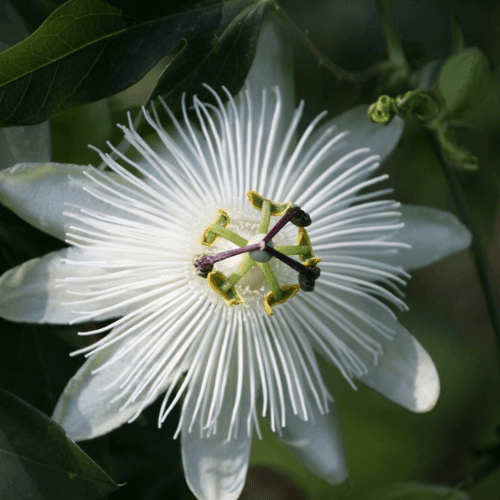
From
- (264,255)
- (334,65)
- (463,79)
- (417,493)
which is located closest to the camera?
(264,255)

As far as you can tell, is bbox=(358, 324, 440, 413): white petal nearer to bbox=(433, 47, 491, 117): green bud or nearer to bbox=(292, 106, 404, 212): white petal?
bbox=(292, 106, 404, 212): white petal

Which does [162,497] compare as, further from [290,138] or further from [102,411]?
[290,138]

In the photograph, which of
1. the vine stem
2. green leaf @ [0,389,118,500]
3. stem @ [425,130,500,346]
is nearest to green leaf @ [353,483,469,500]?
stem @ [425,130,500,346]

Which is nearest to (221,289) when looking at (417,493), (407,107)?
(407,107)

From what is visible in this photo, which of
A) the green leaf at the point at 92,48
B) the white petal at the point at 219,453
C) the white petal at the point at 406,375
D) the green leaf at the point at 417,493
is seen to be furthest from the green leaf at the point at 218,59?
the green leaf at the point at 417,493

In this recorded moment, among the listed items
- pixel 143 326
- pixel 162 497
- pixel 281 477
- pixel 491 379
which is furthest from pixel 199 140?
pixel 491 379

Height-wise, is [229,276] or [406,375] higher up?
[229,276]

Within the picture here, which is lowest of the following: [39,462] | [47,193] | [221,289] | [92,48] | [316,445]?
[316,445]

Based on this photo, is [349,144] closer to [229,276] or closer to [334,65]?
[334,65]
